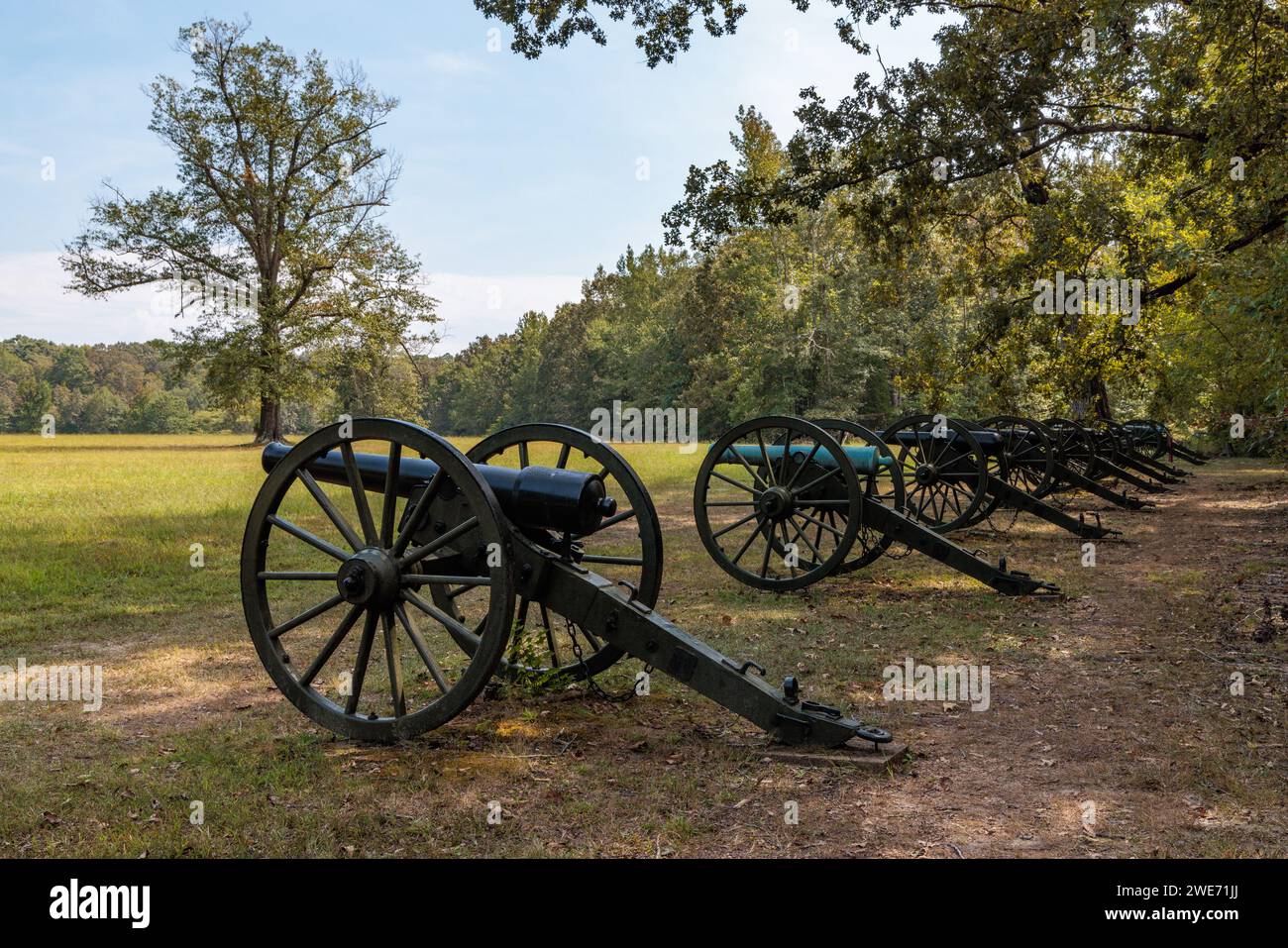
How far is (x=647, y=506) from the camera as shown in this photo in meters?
4.86

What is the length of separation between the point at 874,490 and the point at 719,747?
5444 millimetres

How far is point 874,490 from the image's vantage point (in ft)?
30.8

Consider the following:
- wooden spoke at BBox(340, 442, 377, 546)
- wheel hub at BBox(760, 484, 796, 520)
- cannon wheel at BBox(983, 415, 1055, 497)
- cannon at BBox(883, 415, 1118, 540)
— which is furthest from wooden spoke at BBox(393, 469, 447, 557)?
cannon wheel at BBox(983, 415, 1055, 497)

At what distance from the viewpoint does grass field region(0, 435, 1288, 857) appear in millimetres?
3467

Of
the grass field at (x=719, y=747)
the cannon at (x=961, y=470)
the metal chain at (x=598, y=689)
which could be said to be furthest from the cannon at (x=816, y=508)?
the metal chain at (x=598, y=689)

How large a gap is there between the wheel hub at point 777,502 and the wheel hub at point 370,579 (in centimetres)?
487

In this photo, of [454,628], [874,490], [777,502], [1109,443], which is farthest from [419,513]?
[1109,443]

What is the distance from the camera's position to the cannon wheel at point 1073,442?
15609 mm

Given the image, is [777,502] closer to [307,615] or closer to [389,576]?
[389,576]

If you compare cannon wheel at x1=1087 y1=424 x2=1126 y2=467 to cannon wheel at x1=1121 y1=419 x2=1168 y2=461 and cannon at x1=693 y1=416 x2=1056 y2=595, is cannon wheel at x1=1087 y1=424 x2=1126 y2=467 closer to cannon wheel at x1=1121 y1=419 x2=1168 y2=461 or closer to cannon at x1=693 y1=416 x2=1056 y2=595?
cannon wheel at x1=1121 y1=419 x2=1168 y2=461

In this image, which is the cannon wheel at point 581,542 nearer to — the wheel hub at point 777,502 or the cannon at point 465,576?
the cannon at point 465,576
